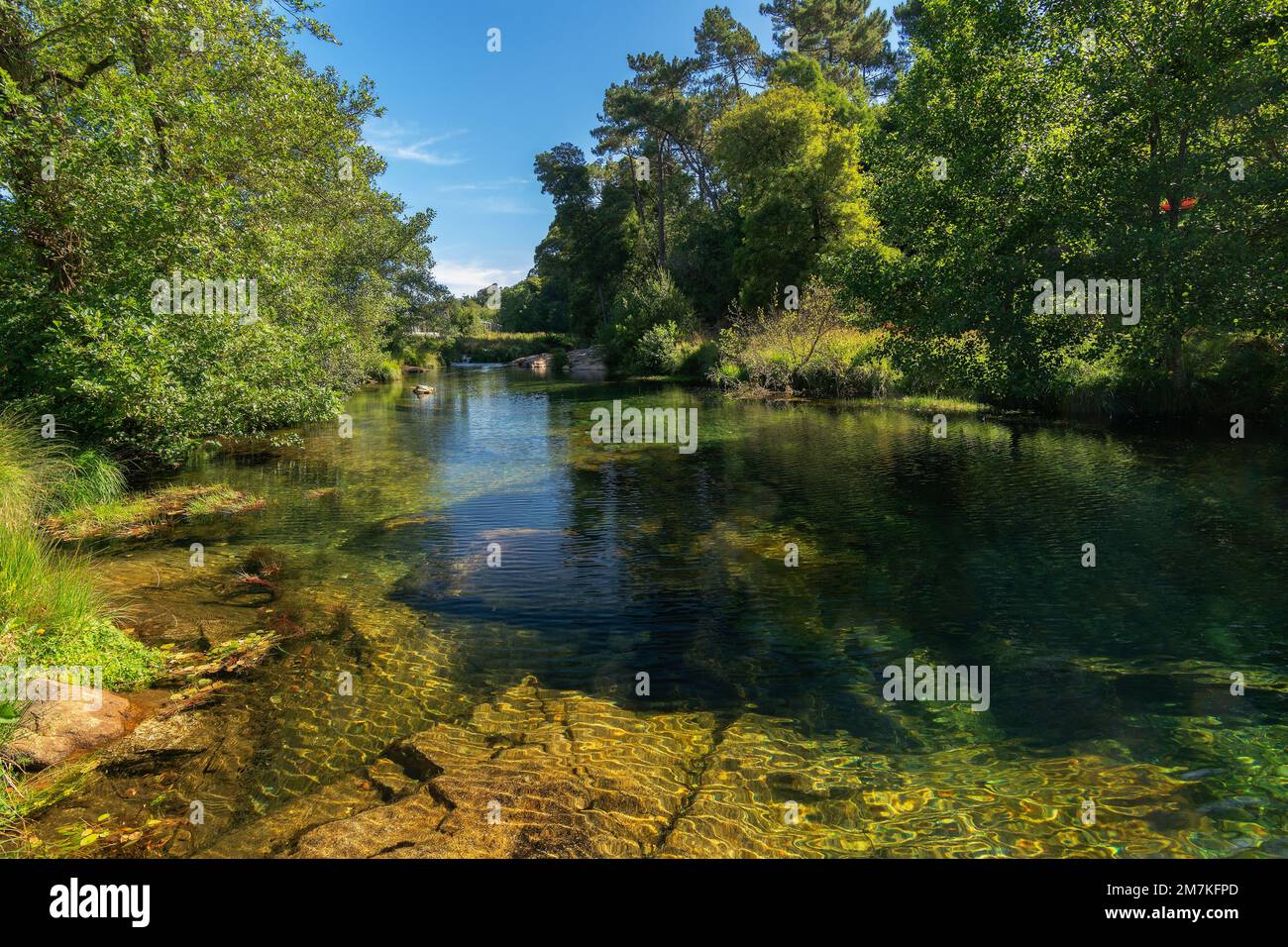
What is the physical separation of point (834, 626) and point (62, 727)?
8891mm

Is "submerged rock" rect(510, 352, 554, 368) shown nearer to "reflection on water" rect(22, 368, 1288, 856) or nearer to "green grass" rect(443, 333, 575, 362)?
"green grass" rect(443, 333, 575, 362)

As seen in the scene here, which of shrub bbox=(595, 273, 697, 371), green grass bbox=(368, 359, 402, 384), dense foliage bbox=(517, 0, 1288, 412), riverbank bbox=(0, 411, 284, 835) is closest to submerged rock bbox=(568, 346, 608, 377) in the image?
shrub bbox=(595, 273, 697, 371)

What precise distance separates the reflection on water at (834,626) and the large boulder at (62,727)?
33.5 inches

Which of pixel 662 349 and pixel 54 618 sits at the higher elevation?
pixel 662 349

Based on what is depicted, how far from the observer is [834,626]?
30.3ft

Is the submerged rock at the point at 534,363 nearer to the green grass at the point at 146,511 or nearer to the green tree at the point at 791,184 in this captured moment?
the green tree at the point at 791,184

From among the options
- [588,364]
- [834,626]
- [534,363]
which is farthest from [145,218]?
[534,363]

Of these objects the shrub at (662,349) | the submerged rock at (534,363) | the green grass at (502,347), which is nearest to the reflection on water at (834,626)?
the shrub at (662,349)

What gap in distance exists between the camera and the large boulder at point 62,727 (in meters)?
5.79

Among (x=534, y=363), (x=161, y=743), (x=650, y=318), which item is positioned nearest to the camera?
(x=161, y=743)

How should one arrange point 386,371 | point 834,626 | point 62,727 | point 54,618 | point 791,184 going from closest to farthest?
point 62,727
point 54,618
point 834,626
point 791,184
point 386,371

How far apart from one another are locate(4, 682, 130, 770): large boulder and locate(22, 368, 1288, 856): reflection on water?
852 mm

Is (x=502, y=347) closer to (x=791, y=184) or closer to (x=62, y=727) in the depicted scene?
(x=791, y=184)
